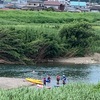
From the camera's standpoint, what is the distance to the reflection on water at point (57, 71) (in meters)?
48.0

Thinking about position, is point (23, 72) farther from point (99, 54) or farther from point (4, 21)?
point (4, 21)

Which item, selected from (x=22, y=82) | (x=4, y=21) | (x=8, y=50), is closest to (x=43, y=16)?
(x=4, y=21)

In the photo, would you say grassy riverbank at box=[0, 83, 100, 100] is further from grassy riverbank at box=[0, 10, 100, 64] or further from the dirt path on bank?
grassy riverbank at box=[0, 10, 100, 64]

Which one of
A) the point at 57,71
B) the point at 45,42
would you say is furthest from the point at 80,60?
the point at 57,71

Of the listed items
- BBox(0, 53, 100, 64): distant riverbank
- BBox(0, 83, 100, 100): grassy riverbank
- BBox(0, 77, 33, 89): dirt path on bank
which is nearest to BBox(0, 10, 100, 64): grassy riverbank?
BBox(0, 53, 100, 64): distant riverbank

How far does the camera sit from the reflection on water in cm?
4803

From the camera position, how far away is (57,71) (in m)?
52.8

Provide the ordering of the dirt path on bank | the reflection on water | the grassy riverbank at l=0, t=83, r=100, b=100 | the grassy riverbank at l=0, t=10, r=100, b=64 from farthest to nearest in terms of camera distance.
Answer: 1. the grassy riverbank at l=0, t=10, r=100, b=64
2. the reflection on water
3. the dirt path on bank
4. the grassy riverbank at l=0, t=83, r=100, b=100

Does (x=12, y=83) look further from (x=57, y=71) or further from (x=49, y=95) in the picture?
(x=49, y=95)

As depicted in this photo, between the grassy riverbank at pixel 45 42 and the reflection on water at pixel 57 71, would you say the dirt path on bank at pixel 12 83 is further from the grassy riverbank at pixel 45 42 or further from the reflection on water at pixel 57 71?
the grassy riverbank at pixel 45 42

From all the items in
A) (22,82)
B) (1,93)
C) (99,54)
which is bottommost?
(99,54)

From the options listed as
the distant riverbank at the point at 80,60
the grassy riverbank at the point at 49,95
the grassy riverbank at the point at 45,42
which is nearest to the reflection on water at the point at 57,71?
the distant riverbank at the point at 80,60

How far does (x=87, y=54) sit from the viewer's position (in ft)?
224

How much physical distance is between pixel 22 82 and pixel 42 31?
27.7 meters
